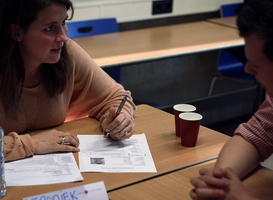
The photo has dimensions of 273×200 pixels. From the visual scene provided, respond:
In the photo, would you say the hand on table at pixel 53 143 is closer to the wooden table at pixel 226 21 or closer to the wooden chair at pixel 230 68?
the wooden chair at pixel 230 68

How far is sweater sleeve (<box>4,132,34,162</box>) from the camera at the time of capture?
107 cm

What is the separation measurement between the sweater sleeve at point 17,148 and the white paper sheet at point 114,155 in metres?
0.16

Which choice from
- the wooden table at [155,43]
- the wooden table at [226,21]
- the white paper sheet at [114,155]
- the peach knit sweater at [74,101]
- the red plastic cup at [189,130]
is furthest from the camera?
the wooden table at [226,21]

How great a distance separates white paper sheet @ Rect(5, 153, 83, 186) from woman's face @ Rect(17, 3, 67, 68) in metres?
0.37

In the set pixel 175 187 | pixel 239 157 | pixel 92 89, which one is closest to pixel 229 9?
pixel 92 89

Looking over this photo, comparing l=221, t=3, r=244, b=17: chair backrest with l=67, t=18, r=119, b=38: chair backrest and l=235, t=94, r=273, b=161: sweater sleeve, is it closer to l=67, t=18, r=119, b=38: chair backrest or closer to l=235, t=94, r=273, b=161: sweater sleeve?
l=67, t=18, r=119, b=38: chair backrest

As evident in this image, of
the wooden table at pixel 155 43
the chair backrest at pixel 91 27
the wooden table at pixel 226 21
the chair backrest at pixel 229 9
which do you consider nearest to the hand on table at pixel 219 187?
the wooden table at pixel 155 43

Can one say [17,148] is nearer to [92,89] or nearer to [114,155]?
[114,155]

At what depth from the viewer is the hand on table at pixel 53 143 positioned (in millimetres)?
1121

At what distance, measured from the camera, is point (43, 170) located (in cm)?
102

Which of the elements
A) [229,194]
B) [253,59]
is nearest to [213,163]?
[229,194]

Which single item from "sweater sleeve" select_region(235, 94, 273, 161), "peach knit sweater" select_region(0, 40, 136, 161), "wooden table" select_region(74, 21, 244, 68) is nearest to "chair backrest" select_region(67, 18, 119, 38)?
"wooden table" select_region(74, 21, 244, 68)

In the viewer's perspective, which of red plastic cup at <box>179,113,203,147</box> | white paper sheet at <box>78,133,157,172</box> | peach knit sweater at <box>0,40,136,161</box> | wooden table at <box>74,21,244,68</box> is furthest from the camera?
wooden table at <box>74,21,244,68</box>

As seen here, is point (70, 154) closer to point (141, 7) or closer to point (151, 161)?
point (151, 161)
